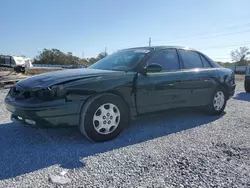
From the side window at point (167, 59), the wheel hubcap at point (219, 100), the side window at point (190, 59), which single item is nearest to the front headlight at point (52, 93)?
the side window at point (167, 59)

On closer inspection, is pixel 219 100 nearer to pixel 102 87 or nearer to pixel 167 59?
pixel 167 59

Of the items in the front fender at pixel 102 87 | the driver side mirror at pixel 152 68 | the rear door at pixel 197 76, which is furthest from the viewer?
the rear door at pixel 197 76

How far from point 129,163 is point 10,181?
1249mm

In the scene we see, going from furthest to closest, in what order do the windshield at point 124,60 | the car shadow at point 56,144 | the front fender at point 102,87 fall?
1. the windshield at point 124,60
2. the front fender at point 102,87
3. the car shadow at point 56,144

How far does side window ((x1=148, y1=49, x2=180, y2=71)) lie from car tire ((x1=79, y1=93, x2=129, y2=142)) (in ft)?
3.46

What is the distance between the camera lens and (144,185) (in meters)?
2.13

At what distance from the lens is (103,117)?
3.27 metres

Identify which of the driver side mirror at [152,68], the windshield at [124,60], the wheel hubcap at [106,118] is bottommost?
the wheel hubcap at [106,118]

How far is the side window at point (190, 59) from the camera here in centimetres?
448

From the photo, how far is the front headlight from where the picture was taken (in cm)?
293

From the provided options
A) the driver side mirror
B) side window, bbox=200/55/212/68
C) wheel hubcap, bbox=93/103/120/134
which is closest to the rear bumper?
wheel hubcap, bbox=93/103/120/134

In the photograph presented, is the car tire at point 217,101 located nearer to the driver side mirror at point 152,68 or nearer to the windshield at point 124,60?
the driver side mirror at point 152,68

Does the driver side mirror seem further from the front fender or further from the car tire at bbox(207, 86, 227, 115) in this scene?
the car tire at bbox(207, 86, 227, 115)

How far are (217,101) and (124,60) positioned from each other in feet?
8.06
